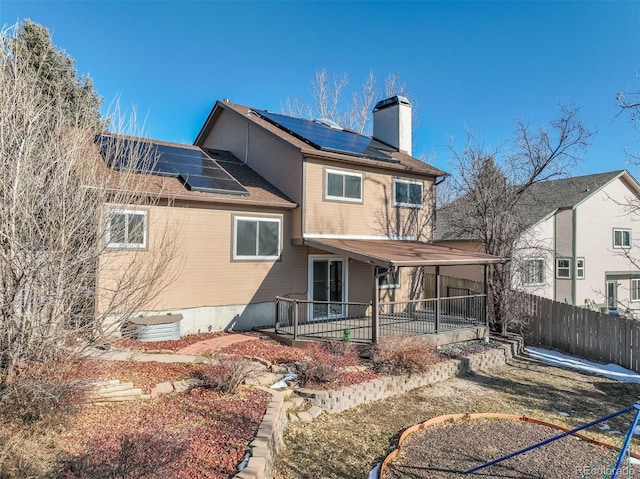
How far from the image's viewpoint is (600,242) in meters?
22.2

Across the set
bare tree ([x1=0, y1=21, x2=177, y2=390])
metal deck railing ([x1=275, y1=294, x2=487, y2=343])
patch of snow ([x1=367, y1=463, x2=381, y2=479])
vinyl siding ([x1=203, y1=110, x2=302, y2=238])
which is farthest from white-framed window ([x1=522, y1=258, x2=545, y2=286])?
bare tree ([x1=0, y1=21, x2=177, y2=390])

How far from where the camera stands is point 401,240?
15.2m

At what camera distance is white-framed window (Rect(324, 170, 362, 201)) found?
44.1ft

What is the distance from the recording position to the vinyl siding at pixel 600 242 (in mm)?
21375

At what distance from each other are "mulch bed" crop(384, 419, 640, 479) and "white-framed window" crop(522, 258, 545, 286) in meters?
11.8

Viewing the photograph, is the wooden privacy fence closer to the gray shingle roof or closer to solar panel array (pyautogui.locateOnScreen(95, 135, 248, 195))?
the gray shingle roof

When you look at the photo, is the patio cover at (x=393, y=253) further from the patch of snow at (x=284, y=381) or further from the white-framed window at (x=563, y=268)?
the white-framed window at (x=563, y=268)

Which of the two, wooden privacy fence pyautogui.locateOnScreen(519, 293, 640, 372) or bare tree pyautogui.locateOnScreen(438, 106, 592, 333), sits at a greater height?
bare tree pyautogui.locateOnScreen(438, 106, 592, 333)

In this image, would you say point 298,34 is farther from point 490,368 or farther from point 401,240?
point 490,368

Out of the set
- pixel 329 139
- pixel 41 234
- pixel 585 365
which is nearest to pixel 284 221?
pixel 329 139

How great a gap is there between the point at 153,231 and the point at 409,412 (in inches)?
303

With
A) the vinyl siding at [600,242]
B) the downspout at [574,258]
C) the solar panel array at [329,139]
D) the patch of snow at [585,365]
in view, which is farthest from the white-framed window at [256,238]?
the vinyl siding at [600,242]

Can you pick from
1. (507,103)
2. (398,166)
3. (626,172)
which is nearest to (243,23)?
(398,166)

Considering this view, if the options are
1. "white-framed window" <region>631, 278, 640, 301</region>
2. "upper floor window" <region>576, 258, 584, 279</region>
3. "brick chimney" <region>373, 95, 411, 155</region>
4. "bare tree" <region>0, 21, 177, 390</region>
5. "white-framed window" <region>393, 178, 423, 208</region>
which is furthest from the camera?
"white-framed window" <region>631, 278, 640, 301</region>
